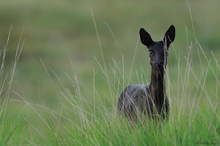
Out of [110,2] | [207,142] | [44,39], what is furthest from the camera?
[110,2]

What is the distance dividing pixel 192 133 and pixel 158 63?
873 millimetres

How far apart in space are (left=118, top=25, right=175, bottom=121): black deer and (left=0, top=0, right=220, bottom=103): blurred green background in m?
11.9

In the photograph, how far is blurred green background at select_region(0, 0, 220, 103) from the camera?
71.1 ft

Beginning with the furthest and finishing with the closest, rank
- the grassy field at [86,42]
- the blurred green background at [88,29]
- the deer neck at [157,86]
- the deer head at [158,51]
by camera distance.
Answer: the blurred green background at [88,29]
the grassy field at [86,42]
the deer neck at [157,86]
the deer head at [158,51]

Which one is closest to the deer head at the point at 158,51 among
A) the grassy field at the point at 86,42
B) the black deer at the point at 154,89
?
the black deer at the point at 154,89

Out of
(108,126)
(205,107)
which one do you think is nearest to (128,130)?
(108,126)

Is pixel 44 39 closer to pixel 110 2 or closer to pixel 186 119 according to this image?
pixel 110 2

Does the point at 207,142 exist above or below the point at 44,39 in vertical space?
above

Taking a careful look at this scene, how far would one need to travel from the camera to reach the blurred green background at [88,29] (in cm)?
2167

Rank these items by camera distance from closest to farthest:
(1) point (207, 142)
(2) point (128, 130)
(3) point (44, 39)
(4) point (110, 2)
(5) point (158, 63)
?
1. (1) point (207, 142)
2. (2) point (128, 130)
3. (5) point (158, 63)
4. (3) point (44, 39)
5. (4) point (110, 2)

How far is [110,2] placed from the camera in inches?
1105

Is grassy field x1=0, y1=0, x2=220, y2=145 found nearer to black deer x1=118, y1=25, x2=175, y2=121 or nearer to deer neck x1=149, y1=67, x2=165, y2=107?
black deer x1=118, y1=25, x2=175, y2=121

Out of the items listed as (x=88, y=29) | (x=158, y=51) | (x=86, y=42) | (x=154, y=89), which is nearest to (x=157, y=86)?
(x=154, y=89)

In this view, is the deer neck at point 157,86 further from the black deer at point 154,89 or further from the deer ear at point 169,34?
the deer ear at point 169,34
